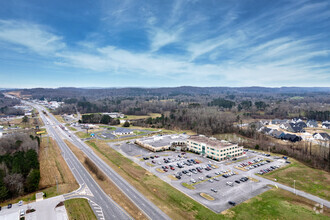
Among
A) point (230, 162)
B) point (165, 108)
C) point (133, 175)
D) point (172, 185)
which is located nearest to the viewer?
point (172, 185)

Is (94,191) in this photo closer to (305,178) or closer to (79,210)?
(79,210)

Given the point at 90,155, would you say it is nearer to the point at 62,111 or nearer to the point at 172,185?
the point at 172,185

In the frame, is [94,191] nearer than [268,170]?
Yes

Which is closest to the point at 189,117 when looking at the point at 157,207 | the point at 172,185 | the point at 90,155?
the point at 90,155

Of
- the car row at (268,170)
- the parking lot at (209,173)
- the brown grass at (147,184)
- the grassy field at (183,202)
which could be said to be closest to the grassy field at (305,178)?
the car row at (268,170)

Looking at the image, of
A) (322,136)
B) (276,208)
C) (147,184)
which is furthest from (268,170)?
(322,136)

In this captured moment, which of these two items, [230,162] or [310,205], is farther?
[230,162]
